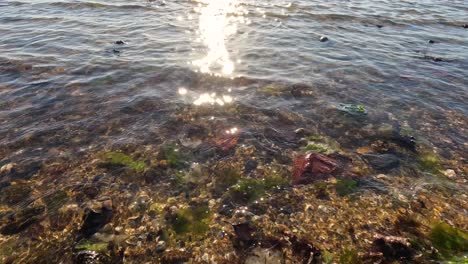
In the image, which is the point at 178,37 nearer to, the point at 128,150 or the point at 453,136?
the point at 128,150

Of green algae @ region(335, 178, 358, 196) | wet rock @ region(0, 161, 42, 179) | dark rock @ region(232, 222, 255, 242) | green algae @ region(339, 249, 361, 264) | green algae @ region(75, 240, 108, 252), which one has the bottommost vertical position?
green algae @ region(339, 249, 361, 264)

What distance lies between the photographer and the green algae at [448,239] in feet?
22.6

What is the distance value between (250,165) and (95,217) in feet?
13.3

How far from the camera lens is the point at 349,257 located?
672 cm

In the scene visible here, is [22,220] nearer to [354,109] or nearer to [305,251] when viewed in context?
[305,251]

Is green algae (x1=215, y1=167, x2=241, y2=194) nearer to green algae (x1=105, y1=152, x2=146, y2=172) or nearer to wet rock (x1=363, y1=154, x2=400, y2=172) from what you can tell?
green algae (x1=105, y1=152, x2=146, y2=172)

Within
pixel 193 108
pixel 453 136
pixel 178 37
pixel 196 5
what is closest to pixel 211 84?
pixel 193 108

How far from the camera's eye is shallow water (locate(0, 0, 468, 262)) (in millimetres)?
9281

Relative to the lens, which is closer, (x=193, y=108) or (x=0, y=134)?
(x=0, y=134)

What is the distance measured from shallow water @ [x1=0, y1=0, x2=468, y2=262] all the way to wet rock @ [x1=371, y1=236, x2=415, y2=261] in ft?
4.90

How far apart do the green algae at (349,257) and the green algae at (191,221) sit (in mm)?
2851

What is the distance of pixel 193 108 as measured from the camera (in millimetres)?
11953

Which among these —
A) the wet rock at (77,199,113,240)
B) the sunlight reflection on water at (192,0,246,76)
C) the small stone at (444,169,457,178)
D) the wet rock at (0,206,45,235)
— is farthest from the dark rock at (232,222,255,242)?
the sunlight reflection on water at (192,0,246,76)

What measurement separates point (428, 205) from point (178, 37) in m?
14.9
